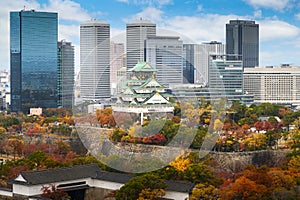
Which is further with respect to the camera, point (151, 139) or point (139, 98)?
point (139, 98)

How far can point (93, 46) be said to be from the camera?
42.4 metres

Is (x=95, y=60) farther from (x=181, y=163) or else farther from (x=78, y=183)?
(x=78, y=183)

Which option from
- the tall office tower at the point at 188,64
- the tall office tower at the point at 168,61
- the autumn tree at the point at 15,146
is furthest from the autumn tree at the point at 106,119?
the tall office tower at the point at 188,64

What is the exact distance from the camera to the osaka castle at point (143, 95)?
2583 centimetres

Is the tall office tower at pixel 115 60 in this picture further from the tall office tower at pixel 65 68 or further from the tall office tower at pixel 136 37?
the tall office tower at pixel 65 68

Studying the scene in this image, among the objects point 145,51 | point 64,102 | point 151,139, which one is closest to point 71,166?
point 151,139

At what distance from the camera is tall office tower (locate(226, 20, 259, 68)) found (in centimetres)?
6006

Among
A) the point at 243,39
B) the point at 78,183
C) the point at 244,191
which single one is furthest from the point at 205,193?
the point at 243,39

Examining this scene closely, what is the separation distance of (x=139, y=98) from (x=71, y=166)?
10.2 meters

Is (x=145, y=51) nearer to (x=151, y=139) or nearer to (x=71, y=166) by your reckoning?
(x=151, y=139)

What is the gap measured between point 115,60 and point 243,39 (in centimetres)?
2679

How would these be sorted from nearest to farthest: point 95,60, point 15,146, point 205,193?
point 205,193 → point 15,146 → point 95,60

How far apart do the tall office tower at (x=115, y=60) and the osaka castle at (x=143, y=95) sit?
132 inches

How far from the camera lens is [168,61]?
29.0m
